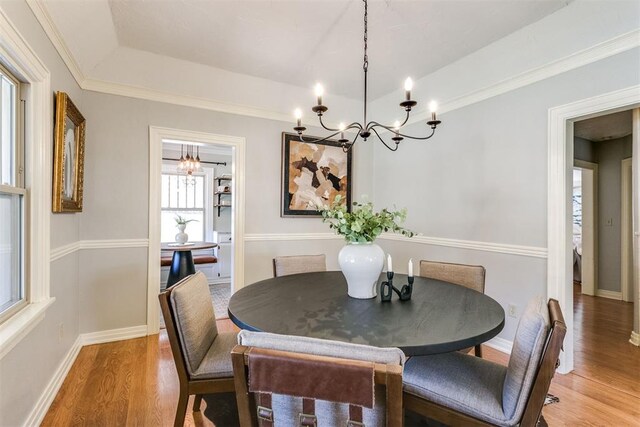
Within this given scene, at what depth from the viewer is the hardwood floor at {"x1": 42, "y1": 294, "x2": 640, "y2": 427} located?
1.83 metres

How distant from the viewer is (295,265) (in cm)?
256

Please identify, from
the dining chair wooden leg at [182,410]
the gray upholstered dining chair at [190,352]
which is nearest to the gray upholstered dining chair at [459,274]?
the gray upholstered dining chair at [190,352]

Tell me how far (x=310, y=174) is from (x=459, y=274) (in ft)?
7.07

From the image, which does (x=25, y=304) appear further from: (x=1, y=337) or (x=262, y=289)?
(x=262, y=289)

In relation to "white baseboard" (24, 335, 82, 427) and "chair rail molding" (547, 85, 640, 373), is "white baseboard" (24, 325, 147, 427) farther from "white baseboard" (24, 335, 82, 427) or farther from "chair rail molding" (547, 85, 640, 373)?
"chair rail molding" (547, 85, 640, 373)

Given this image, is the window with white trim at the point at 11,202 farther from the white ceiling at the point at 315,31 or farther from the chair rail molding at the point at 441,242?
the chair rail molding at the point at 441,242

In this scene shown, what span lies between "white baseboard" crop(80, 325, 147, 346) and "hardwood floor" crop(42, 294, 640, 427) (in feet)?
0.25

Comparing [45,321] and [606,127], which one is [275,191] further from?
[606,127]

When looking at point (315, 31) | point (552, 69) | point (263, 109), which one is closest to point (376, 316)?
point (315, 31)

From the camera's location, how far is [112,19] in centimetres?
242

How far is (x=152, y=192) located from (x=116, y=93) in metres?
0.94

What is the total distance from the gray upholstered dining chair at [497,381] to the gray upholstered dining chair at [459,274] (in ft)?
2.40

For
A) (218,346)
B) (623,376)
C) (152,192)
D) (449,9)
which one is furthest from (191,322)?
(623,376)

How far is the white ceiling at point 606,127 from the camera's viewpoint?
146 inches
